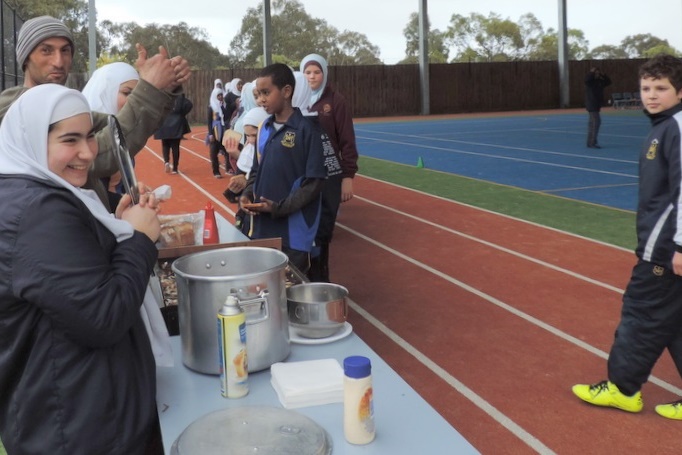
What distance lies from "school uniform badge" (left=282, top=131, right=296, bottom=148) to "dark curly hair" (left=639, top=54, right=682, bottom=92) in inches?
82.9

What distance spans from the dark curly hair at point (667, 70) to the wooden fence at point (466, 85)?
101 ft

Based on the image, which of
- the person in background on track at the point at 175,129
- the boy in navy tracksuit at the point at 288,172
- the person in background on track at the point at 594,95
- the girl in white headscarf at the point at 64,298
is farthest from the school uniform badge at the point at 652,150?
the person in background on track at the point at 594,95

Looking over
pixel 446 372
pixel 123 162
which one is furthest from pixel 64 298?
pixel 446 372

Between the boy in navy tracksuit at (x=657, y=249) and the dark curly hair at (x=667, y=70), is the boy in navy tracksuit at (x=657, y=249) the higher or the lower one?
the lower one

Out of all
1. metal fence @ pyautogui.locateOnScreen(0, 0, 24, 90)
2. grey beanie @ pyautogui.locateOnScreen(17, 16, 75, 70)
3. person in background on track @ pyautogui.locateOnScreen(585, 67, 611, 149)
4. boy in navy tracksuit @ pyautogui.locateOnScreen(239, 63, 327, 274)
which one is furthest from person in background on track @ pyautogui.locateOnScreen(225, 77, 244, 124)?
grey beanie @ pyautogui.locateOnScreen(17, 16, 75, 70)

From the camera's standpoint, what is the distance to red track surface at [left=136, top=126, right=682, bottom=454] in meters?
3.80

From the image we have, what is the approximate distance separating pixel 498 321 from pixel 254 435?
13.0 ft

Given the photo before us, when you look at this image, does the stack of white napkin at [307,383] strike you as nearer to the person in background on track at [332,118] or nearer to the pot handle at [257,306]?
the pot handle at [257,306]

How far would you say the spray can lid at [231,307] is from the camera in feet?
6.47

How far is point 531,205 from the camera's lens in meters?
9.98

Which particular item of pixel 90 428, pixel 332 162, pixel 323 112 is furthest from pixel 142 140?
pixel 323 112

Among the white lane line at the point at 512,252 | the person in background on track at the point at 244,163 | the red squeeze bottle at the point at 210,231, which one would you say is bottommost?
the white lane line at the point at 512,252

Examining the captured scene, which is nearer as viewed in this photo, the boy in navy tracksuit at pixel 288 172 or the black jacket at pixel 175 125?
the boy in navy tracksuit at pixel 288 172

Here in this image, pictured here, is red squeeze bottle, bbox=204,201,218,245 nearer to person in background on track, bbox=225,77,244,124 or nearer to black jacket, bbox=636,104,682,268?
black jacket, bbox=636,104,682,268
